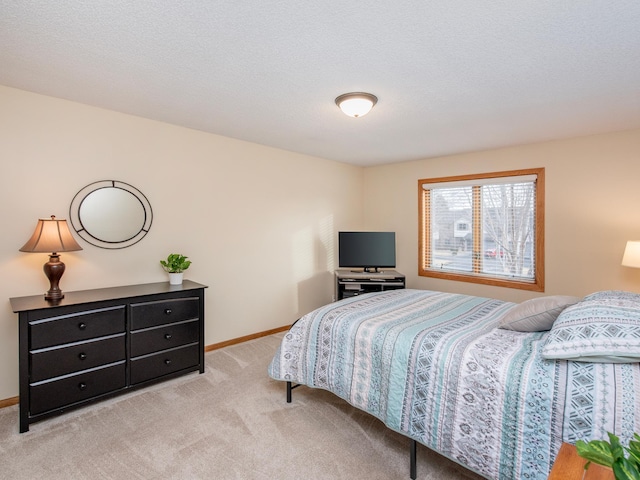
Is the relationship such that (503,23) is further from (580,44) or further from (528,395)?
(528,395)

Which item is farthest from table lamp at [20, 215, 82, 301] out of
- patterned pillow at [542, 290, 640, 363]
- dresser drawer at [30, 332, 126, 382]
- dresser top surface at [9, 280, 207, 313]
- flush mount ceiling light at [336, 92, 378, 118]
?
patterned pillow at [542, 290, 640, 363]

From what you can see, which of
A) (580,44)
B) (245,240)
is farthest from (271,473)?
(580,44)

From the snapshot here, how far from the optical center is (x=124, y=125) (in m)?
3.04

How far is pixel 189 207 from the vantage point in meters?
3.50

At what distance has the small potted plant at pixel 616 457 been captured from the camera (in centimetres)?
76

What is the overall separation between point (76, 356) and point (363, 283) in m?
3.10

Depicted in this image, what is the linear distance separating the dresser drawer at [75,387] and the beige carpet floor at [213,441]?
120mm

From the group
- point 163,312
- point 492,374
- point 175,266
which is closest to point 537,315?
point 492,374

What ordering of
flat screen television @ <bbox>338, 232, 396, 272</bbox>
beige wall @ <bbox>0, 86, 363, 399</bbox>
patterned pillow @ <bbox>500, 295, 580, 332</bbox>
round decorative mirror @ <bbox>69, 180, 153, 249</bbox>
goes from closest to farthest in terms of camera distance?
patterned pillow @ <bbox>500, 295, 580, 332</bbox> → beige wall @ <bbox>0, 86, 363, 399</bbox> → round decorative mirror @ <bbox>69, 180, 153, 249</bbox> → flat screen television @ <bbox>338, 232, 396, 272</bbox>

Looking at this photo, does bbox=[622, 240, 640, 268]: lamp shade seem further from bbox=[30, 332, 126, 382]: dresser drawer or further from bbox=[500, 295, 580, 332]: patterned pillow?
bbox=[30, 332, 126, 382]: dresser drawer

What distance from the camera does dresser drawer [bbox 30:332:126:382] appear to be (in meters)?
2.28

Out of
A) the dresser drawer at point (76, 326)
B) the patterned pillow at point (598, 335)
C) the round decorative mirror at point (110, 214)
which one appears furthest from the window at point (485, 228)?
the dresser drawer at point (76, 326)

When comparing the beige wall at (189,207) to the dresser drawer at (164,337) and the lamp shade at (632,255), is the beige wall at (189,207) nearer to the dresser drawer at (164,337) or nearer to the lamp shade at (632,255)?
the dresser drawer at (164,337)

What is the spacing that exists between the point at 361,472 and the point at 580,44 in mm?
2644
